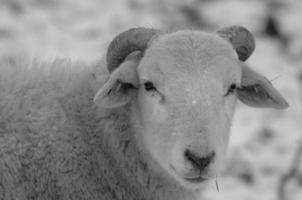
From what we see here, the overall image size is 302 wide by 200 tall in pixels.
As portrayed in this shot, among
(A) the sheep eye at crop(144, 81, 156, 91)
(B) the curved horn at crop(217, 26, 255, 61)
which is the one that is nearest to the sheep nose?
(A) the sheep eye at crop(144, 81, 156, 91)

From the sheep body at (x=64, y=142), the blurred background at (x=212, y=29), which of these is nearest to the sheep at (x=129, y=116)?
the sheep body at (x=64, y=142)

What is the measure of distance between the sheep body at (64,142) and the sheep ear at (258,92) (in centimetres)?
96

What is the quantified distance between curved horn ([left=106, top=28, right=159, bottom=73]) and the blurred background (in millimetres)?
5735

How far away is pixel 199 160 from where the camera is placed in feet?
17.3

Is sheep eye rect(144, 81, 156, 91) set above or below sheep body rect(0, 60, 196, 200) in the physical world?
above

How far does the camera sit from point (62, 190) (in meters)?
5.59

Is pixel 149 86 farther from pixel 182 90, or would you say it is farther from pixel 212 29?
pixel 212 29

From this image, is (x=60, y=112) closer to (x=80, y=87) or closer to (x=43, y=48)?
(x=80, y=87)

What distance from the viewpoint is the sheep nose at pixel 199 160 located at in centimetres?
527

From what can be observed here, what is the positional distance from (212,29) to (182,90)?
30.3 feet

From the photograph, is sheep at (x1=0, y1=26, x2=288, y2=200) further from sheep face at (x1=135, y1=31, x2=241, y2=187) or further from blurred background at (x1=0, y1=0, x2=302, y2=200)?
blurred background at (x1=0, y1=0, x2=302, y2=200)

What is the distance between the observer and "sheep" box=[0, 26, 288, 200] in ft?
18.0

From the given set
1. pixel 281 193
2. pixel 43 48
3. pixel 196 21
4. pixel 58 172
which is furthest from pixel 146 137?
→ pixel 196 21

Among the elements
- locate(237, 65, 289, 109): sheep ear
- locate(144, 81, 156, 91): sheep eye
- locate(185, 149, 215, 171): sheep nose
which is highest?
locate(144, 81, 156, 91): sheep eye
